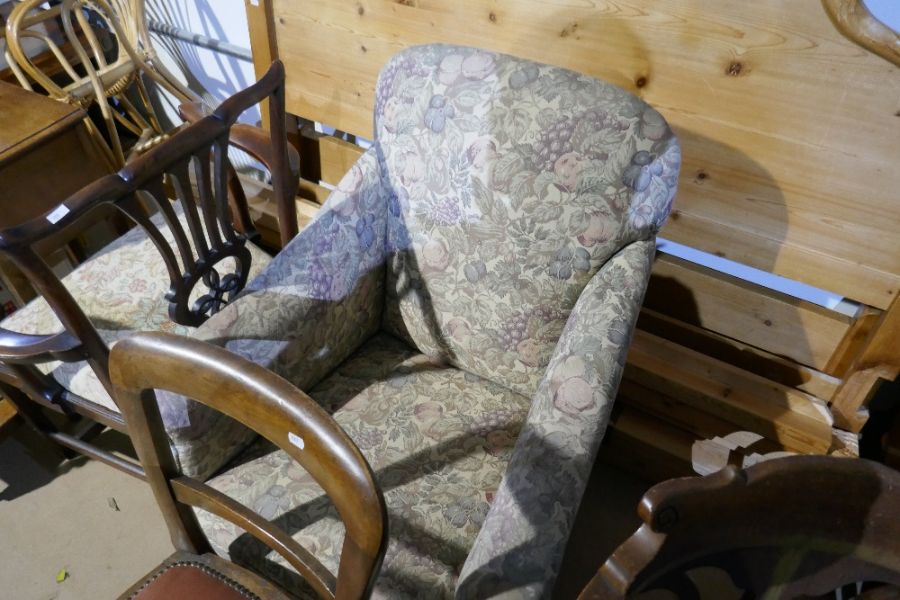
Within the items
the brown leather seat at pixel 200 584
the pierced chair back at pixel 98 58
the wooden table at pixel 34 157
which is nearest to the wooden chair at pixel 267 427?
the brown leather seat at pixel 200 584

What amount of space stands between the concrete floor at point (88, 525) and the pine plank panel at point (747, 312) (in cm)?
47

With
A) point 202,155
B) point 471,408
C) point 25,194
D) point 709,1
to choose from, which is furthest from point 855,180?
point 25,194

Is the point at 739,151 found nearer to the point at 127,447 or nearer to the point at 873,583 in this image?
the point at 873,583

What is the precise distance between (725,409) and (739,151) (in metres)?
0.56

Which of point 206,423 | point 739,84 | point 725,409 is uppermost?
Result: point 739,84

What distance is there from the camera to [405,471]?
1.05 meters

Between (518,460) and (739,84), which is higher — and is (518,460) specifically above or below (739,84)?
below

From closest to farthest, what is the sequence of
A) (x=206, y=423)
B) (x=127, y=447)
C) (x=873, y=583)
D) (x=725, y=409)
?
(x=873, y=583)
(x=206, y=423)
(x=725, y=409)
(x=127, y=447)

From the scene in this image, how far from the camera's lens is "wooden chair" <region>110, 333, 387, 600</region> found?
0.54 meters

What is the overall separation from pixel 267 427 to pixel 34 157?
1169 mm

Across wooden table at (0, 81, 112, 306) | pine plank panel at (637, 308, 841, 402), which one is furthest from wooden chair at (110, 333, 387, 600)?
pine plank panel at (637, 308, 841, 402)

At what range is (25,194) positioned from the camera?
1.41 m

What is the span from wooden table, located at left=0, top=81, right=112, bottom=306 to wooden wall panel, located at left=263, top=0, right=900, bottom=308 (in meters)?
0.77

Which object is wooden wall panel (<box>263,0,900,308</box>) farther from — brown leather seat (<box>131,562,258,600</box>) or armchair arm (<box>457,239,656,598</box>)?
brown leather seat (<box>131,562,258,600</box>)
